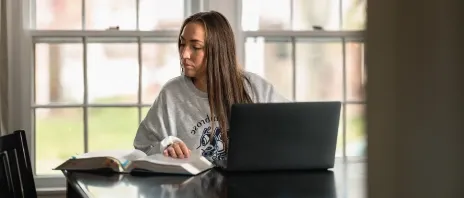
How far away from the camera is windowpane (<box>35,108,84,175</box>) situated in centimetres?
320

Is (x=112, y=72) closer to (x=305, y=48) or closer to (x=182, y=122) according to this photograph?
(x=182, y=122)

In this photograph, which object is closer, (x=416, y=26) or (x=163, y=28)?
(x=416, y=26)

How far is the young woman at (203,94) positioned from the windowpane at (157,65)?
0.58 metres

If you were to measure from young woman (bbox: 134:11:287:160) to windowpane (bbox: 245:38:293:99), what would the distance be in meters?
0.62

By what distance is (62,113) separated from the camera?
126 inches

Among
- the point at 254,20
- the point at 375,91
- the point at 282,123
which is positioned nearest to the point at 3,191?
the point at 282,123

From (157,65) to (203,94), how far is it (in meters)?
0.70

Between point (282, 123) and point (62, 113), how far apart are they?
4.82 ft

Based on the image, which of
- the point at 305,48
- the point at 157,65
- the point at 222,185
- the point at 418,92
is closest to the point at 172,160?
the point at 222,185

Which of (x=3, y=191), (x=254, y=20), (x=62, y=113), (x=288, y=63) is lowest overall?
(x=3, y=191)

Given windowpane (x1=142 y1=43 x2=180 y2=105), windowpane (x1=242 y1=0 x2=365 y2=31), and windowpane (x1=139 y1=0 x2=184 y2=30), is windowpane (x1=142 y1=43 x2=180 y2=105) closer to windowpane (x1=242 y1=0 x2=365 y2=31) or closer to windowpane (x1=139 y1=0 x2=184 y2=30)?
windowpane (x1=139 y1=0 x2=184 y2=30)

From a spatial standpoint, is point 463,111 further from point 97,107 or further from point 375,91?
point 97,107

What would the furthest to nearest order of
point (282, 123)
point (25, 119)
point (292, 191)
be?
point (25, 119) < point (282, 123) < point (292, 191)

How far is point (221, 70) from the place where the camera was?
2.61 metres
